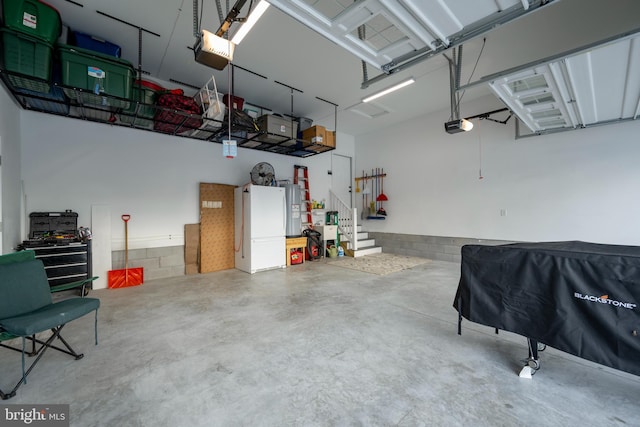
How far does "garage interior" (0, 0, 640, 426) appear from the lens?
1.78 metres

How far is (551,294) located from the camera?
1814 millimetres

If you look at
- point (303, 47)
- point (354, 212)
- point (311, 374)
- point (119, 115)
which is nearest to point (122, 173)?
point (119, 115)

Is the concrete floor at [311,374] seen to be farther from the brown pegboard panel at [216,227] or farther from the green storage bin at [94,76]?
the green storage bin at [94,76]

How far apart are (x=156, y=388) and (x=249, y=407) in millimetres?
769

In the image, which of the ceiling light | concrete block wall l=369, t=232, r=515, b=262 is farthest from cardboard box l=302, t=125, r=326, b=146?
concrete block wall l=369, t=232, r=515, b=262

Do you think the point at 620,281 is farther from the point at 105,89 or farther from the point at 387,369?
the point at 105,89

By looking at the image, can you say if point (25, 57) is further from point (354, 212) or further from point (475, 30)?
point (354, 212)

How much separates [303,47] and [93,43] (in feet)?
9.66

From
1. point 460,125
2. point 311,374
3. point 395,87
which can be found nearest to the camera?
point 311,374

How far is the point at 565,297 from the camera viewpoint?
1.75m

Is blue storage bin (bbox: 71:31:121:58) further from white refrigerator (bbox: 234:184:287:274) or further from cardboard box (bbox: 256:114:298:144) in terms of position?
white refrigerator (bbox: 234:184:287:274)

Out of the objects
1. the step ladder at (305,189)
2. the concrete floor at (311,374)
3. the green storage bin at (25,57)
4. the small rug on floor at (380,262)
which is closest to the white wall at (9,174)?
the green storage bin at (25,57)

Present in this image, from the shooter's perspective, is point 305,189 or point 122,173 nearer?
point 122,173

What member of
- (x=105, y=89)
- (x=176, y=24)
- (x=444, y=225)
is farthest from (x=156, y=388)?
(x=444, y=225)
